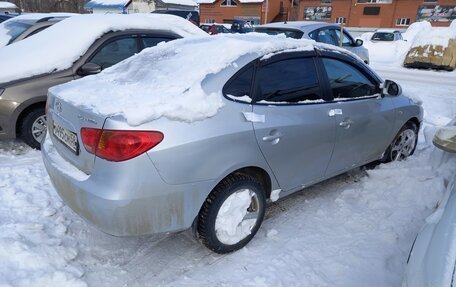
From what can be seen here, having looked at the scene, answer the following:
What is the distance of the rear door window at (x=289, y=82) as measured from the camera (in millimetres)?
2910

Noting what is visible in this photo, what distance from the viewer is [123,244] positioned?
9.93ft

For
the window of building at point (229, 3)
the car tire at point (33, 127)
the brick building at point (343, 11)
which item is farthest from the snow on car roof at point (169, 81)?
the window of building at point (229, 3)

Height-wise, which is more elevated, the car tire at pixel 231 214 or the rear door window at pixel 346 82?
the rear door window at pixel 346 82

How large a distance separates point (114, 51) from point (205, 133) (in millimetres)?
3043

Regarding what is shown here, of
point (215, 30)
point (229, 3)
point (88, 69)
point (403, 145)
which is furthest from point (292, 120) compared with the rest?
point (229, 3)

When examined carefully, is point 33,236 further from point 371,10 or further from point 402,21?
point 402,21

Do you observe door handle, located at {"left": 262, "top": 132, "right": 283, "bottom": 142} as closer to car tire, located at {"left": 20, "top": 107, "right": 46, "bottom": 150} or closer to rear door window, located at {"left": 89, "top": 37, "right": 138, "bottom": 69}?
rear door window, located at {"left": 89, "top": 37, "right": 138, "bottom": 69}

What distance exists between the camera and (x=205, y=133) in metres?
2.44

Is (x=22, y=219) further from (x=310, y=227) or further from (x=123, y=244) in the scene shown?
(x=310, y=227)

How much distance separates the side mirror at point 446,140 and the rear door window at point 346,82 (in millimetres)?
912

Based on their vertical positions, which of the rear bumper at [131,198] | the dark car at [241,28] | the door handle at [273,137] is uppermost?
the door handle at [273,137]

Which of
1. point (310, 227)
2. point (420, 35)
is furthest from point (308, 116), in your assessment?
point (420, 35)

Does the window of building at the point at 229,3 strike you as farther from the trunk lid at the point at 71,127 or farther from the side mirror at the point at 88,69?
the trunk lid at the point at 71,127

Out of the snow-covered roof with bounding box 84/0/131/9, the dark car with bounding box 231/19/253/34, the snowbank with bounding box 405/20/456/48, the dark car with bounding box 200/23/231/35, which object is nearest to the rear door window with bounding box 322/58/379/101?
the dark car with bounding box 231/19/253/34
